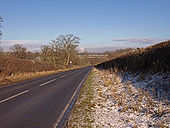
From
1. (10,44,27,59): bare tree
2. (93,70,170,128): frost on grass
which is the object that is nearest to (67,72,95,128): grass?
(93,70,170,128): frost on grass

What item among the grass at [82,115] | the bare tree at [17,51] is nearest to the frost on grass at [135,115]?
A: the grass at [82,115]

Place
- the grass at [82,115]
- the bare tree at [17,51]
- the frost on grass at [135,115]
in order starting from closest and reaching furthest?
the frost on grass at [135,115]
the grass at [82,115]
the bare tree at [17,51]

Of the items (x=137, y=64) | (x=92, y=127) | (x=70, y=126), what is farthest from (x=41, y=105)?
(x=137, y=64)

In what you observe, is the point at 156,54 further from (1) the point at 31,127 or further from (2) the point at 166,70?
(1) the point at 31,127

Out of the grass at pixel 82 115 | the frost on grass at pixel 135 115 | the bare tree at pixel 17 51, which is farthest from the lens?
the bare tree at pixel 17 51

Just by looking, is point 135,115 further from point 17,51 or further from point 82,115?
point 17,51

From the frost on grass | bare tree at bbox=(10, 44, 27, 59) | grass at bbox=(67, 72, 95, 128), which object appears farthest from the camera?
bare tree at bbox=(10, 44, 27, 59)

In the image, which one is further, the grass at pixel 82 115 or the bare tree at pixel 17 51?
the bare tree at pixel 17 51

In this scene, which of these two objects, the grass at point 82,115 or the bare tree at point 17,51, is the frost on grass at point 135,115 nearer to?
the grass at point 82,115

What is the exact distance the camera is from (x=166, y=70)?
6.37 metres

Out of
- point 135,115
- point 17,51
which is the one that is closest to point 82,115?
point 135,115

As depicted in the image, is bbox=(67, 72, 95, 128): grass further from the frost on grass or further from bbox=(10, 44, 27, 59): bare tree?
bbox=(10, 44, 27, 59): bare tree

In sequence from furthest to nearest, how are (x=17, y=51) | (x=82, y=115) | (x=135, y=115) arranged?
(x=17, y=51) → (x=82, y=115) → (x=135, y=115)

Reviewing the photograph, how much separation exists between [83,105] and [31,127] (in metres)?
2.24
